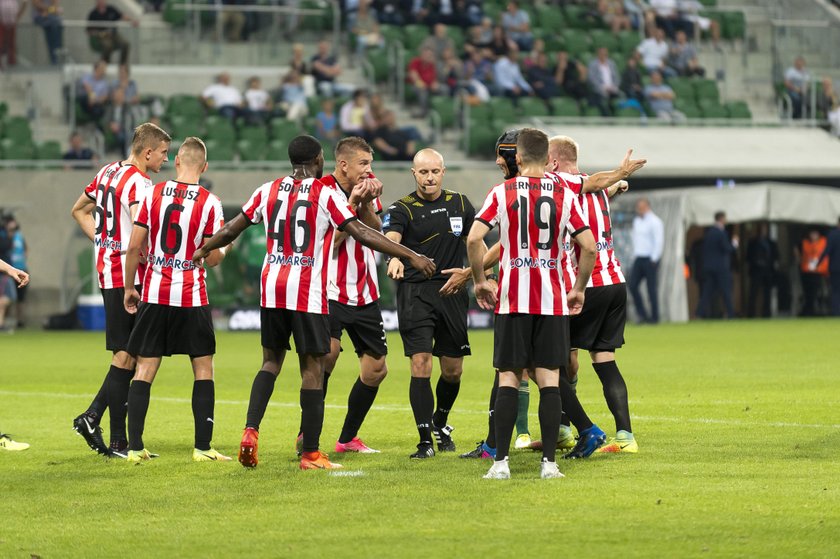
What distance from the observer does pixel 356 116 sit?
93.6 feet

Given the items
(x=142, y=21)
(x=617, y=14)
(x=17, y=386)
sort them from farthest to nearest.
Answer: (x=617, y=14) < (x=142, y=21) < (x=17, y=386)

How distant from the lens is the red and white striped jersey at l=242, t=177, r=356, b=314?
29.6 ft

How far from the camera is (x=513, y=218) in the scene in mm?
8555

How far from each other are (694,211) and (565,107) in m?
4.40

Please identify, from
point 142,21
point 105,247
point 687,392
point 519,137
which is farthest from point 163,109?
point 519,137

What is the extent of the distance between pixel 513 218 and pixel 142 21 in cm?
2456

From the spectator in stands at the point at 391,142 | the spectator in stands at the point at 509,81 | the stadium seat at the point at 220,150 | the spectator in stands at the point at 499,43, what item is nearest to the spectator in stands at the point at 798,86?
the spectator in stands at the point at 509,81

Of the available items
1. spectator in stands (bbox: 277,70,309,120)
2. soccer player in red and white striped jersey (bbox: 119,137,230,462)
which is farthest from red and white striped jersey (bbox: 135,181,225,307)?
spectator in stands (bbox: 277,70,309,120)

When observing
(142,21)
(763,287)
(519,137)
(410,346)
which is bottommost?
(763,287)

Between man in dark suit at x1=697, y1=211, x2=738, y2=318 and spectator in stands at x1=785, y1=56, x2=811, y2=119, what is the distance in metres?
5.87

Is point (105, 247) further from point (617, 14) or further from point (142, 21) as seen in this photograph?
point (617, 14)

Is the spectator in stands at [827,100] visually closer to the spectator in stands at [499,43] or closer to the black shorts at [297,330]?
the spectator in stands at [499,43]

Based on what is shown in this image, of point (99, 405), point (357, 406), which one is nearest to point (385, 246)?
point (357, 406)

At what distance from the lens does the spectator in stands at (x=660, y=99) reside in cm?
3195
